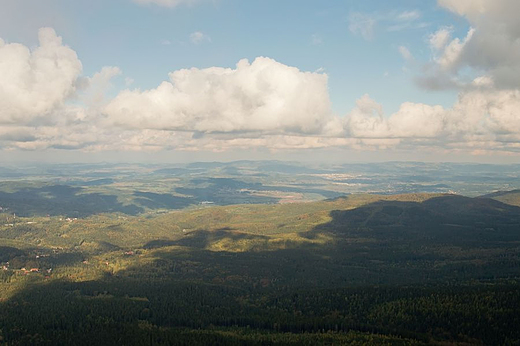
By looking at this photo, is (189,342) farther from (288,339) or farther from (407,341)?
(407,341)

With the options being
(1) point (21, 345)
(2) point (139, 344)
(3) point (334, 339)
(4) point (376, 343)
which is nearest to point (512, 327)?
(4) point (376, 343)

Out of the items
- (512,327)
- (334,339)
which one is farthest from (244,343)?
(512,327)

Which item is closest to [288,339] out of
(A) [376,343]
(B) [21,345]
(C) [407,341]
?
(A) [376,343]

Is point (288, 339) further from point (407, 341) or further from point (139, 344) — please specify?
point (139, 344)

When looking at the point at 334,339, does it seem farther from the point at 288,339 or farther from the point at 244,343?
the point at 244,343

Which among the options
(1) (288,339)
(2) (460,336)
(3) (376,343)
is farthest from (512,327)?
(1) (288,339)

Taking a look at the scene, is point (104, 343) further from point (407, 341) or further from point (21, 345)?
point (407, 341)
